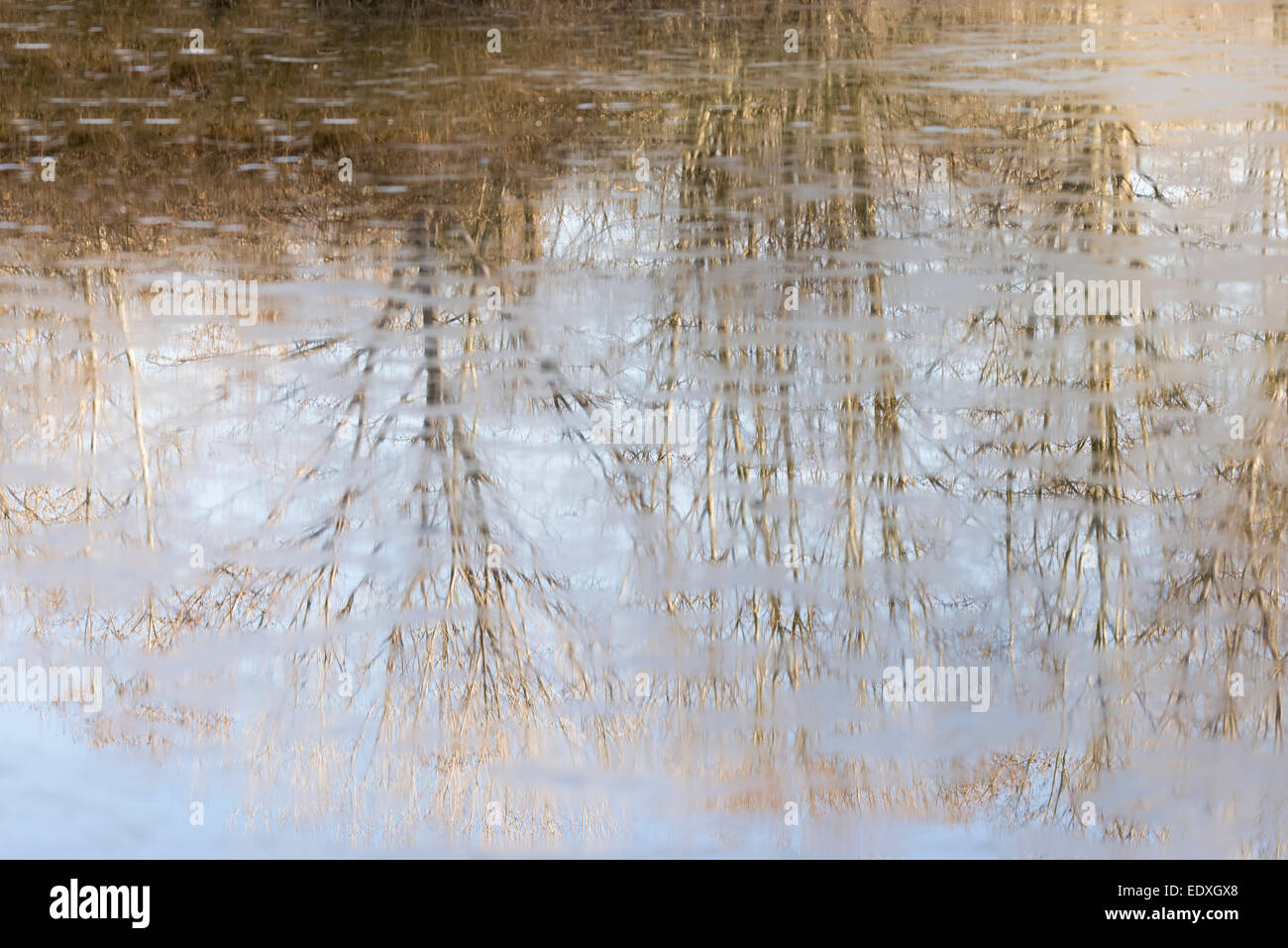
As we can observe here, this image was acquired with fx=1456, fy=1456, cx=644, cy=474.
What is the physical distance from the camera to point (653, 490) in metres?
6.30

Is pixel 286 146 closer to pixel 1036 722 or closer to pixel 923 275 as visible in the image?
pixel 923 275

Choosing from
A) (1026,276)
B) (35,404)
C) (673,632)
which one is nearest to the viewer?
(673,632)

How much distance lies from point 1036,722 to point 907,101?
10.3m

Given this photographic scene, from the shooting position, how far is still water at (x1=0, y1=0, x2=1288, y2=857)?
14.7 feet

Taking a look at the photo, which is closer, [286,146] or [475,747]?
[475,747]

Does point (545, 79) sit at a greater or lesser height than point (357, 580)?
greater

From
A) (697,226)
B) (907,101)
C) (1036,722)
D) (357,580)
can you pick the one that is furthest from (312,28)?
(1036,722)

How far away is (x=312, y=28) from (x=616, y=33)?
4274 mm

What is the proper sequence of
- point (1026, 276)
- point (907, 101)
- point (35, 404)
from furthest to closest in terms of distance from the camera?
point (907, 101) < point (1026, 276) < point (35, 404)

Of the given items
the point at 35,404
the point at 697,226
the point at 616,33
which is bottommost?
the point at 35,404

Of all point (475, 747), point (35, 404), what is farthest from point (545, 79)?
point (475, 747)

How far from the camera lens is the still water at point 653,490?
14.7 ft

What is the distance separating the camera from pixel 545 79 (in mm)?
15867

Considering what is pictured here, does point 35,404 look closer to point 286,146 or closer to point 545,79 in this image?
point 286,146
